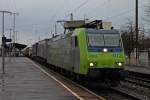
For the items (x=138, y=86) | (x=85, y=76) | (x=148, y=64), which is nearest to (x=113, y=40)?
(x=85, y=76)

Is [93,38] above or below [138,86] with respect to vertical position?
above

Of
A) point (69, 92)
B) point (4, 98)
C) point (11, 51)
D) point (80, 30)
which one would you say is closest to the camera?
point (4, 98)

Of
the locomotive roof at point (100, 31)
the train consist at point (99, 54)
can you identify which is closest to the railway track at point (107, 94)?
the train consist at point (99, 54)

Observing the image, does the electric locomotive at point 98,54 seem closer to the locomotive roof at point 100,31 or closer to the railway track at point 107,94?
the locomotive roof at point 100,31

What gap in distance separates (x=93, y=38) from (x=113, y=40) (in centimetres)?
97

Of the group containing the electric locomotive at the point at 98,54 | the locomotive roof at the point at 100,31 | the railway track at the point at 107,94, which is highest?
the locomotive roof at the point at 100,31

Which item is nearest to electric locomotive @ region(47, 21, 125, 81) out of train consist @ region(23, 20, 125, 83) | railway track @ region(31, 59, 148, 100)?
train consist @ region(23, 20, 125, 83)

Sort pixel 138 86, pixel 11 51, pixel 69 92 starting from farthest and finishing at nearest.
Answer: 1. pixel 11 51
2. pixel 138 86
3. pixel 69 92

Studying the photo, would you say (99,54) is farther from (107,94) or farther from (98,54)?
(107,94)

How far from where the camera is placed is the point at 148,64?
50781mm

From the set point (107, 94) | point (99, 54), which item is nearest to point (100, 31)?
point (99, 54)

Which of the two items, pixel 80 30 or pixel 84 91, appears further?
pixel 80 30

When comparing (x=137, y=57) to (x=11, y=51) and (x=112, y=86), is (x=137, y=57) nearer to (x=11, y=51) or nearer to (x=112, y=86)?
(x=112, y=86)

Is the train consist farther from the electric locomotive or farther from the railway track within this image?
the railway track
